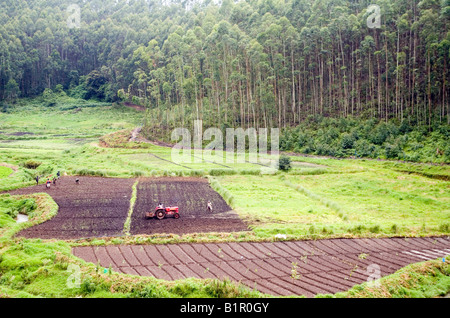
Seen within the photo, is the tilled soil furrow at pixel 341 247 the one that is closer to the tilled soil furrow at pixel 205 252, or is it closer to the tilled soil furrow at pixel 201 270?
the tilled soil furrow at pixel 205 252

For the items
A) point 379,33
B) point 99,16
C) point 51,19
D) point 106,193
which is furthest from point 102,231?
point 99,16

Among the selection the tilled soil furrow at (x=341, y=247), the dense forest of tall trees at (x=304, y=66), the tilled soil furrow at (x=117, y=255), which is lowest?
the tilled soil furrow at (x=341, y=247)

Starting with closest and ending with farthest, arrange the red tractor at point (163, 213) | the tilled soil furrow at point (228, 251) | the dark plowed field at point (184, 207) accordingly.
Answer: the tilled soil furrow at point (228, 251) → the dark plowed field at point (184, 207) → the red tractor at point (163, 213)

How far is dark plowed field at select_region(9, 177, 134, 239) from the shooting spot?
642 inches

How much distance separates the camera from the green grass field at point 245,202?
11.4 meters

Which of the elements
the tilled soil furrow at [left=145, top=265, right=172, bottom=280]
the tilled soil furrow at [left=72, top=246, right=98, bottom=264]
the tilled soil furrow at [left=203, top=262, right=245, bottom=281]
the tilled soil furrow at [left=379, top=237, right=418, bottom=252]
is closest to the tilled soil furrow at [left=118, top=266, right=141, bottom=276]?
the tilled soil furrow at [left=145, top=265, right=172, bottom=280]

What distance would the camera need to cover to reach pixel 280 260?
550 inches

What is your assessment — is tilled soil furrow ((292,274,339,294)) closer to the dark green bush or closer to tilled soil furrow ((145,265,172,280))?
tilled soil furrow ((145,265,172,280))

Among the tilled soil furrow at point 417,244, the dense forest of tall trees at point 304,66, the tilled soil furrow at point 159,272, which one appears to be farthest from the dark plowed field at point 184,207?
the dense forest of tall trees at point 304,66

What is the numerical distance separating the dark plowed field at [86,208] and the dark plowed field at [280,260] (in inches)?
91.3
